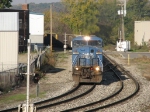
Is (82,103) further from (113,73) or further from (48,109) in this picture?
(113,73)

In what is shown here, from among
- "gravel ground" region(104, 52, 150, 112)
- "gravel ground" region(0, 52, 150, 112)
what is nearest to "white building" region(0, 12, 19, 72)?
"gravel ground" region(0, 52, 150, 112)

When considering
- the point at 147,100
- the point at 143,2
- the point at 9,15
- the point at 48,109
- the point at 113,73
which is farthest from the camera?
the point at 143,2

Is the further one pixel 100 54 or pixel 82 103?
pixel 100 54

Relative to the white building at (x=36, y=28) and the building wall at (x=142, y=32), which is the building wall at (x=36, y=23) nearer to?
the white building at (x=36, y=28)

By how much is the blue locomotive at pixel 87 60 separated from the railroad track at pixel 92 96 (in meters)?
0.64

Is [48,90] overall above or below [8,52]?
below

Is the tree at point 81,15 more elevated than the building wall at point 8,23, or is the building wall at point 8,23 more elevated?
the tree at point 81,15

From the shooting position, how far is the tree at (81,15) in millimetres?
80250

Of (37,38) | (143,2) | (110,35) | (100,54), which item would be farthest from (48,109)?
(143,2)

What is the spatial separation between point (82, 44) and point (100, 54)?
1486 mm

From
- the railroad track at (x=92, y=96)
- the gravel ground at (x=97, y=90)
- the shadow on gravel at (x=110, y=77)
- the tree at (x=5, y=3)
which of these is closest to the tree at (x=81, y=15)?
the tree at (x=5, y=3)

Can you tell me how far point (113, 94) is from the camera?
74.4ft

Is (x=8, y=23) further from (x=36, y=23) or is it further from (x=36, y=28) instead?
(x=36, y=23)

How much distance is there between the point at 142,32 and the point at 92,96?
59.8 meters
